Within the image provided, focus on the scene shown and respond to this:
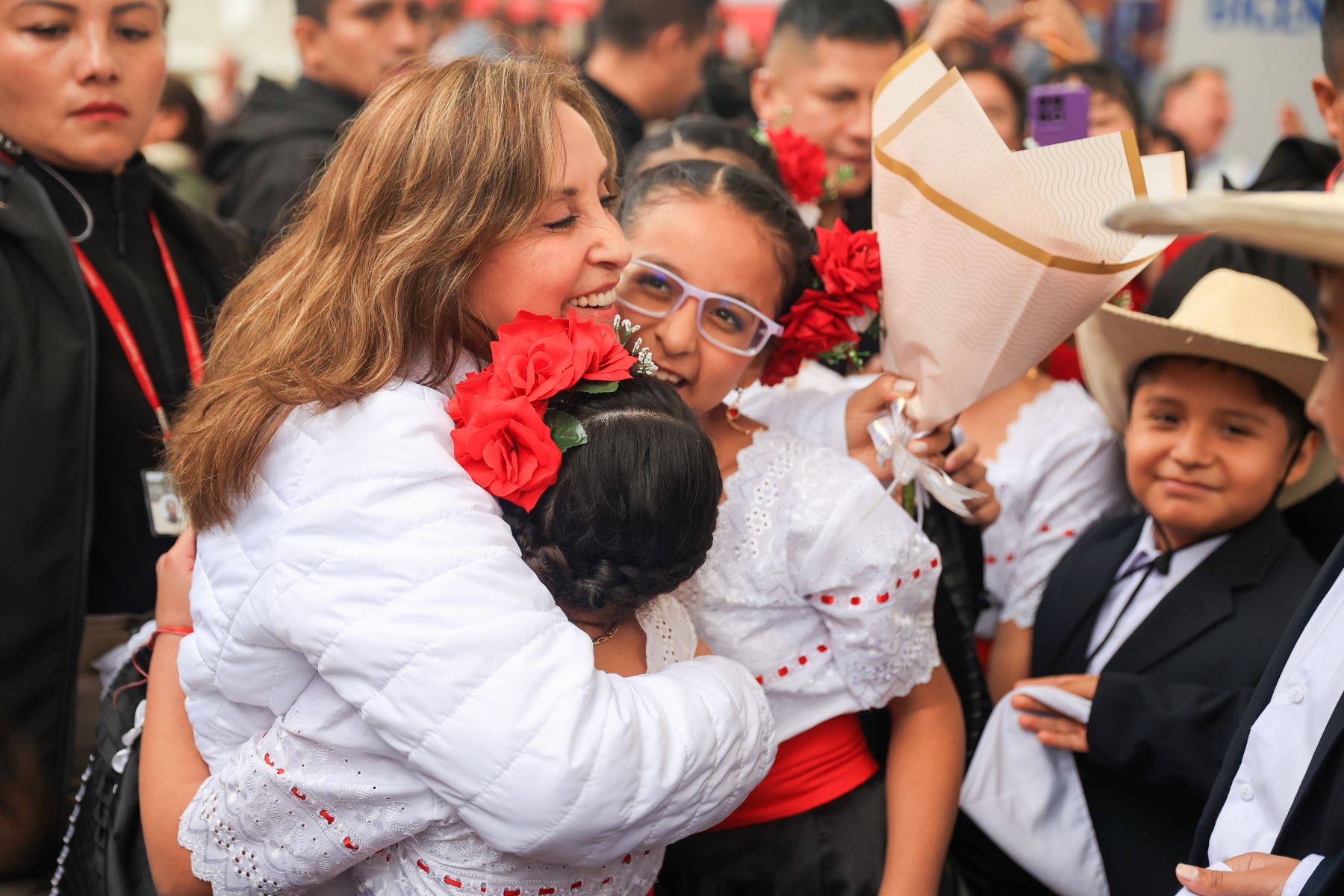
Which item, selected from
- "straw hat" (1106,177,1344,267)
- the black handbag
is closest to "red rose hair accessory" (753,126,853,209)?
the black handbag

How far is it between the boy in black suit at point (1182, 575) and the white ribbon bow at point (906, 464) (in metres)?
0.42

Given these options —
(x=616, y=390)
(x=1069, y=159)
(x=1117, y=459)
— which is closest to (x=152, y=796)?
(x=616, y=390)

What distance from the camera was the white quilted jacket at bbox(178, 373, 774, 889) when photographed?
4.40 ft

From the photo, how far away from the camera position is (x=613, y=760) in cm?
135

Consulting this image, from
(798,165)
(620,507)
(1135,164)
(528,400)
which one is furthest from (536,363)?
(798,165)

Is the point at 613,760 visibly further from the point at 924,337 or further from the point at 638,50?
the point at 638,50

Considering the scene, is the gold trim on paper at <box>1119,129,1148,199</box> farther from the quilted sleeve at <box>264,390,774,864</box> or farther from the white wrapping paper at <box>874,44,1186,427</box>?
the quilted sleeve at <box>264,390,774,864</box>

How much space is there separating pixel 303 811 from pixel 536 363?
25.7 inches

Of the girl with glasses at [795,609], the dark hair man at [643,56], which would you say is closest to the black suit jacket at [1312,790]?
the girl with glasses at [795,609]

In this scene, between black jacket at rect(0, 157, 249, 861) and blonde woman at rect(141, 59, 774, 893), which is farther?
black jacket at rect(0, 157, 249, 861)

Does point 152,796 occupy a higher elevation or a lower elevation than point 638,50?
lower

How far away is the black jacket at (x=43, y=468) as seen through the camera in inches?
82.0

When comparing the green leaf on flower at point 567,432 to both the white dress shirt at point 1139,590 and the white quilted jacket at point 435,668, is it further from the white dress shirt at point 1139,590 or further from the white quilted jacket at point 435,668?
the white dress shirt at point 1139,590

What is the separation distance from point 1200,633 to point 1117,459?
0.73m
